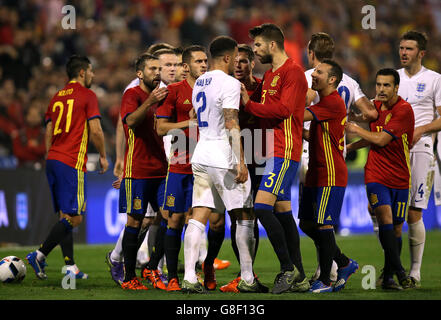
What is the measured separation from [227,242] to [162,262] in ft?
15.4

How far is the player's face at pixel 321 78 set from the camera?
6914 mm

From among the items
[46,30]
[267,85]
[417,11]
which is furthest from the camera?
[417,11]

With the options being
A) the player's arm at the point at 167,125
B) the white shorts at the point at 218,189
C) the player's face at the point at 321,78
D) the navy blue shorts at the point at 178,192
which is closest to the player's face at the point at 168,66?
the player's arm at the point at 167,125

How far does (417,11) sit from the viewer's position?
2141 centimetres

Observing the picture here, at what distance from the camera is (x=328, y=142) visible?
6930mm

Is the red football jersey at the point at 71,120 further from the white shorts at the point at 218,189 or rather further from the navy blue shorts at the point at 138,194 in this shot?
the white shorts at the point at 218,189

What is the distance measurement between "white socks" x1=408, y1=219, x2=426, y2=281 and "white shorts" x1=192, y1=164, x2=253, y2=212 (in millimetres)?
2077

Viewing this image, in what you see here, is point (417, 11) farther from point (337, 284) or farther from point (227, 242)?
point (337, 284)

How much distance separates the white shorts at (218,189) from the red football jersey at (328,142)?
29.0 inches

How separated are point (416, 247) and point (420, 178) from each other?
743mm

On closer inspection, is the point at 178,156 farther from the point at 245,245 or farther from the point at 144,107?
the point at 245,245

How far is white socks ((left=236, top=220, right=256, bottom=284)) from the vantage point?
6703mm

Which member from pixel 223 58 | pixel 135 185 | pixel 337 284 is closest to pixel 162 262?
pixel 135 185
